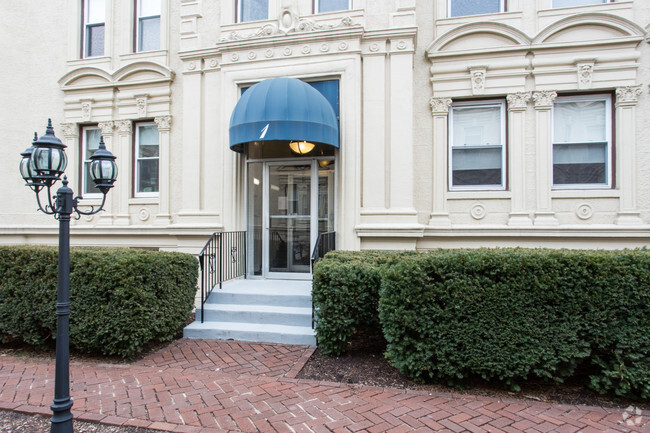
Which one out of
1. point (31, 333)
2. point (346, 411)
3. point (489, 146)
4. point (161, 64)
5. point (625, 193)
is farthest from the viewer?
point (161, 64)

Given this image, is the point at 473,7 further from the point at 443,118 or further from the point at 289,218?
the point at 289,218

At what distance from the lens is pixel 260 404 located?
3855 mm

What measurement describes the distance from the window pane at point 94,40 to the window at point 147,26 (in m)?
1.04

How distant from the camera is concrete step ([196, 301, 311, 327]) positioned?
5.88 metres

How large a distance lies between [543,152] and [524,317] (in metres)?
4.33

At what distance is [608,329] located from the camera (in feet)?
12.7

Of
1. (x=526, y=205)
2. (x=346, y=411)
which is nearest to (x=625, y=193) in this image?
(x=526, y=205)

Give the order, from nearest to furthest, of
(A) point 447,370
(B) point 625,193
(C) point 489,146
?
(A) point 447,370, (B) point 625,193, (C) point 489,146

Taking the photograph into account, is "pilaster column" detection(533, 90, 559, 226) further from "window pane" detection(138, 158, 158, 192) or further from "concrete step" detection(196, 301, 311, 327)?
"window pane" detection(138, 158, 158, 192)

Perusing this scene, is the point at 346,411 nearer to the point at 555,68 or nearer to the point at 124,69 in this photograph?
the point at 555,68

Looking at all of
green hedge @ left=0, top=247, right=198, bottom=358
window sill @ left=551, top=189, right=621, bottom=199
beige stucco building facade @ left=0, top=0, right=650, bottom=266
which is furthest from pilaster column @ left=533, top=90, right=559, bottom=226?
green hedge @ left=0, top=247, right=198, bottom=358

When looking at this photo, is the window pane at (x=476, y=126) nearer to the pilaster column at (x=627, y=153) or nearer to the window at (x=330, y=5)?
the pilaster column at (x=627, y=153)

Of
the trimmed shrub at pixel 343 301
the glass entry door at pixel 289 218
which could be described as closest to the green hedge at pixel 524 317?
the trimmed shrub at pixel 343 301

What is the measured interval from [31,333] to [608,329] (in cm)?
727
